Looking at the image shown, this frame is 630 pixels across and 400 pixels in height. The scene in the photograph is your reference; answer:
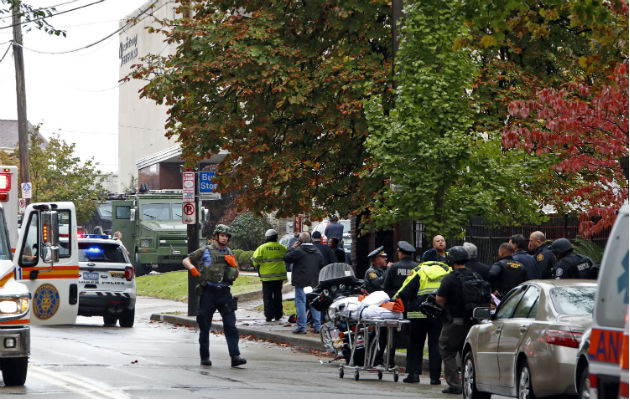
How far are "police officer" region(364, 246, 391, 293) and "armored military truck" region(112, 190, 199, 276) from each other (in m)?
24.5

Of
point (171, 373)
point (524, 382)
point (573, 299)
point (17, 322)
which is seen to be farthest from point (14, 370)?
point (573, 299)

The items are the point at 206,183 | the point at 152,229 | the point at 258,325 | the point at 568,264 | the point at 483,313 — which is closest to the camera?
the point at 483,313

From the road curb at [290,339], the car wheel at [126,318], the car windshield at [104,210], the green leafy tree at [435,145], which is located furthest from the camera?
the car windshield at [104,210]

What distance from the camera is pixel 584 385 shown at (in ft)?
31.0

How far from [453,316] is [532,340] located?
9.90 feet

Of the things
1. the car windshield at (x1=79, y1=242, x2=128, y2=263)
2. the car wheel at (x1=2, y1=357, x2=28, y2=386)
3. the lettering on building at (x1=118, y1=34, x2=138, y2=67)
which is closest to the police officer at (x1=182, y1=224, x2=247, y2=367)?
the car wheel at (x1=2, y1=357, x2=28, y2=386)

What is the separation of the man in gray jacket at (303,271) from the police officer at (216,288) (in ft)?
14.9

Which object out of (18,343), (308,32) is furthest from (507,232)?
(18,343)

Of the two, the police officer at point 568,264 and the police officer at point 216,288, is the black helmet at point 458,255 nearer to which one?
the police officer at point 568,264

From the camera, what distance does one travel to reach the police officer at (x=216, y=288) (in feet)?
52.5

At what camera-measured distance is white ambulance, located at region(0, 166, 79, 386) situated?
1264cm

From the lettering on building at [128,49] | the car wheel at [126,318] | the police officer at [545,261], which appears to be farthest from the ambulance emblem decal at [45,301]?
the lettering on building at [128,49]

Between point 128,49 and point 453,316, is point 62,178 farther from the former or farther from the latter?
point 453,316

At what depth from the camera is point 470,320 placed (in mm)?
13914
